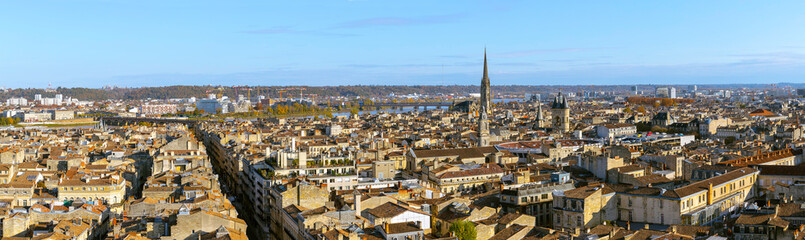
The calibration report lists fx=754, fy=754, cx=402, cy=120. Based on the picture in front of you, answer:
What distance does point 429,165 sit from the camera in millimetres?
41094

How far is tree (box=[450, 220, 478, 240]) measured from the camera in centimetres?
2388

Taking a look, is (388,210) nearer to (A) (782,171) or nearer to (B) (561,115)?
(A) (782,171)

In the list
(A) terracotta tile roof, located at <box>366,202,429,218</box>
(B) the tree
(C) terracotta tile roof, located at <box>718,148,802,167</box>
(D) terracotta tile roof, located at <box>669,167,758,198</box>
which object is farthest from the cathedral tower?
(B) the tree

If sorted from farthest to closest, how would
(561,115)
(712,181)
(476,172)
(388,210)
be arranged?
(561,115) → (476,172) → (712,181) → (388,210)

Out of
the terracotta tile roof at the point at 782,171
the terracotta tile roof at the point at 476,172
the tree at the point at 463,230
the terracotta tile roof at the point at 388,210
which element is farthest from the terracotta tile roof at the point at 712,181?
the terracotta tile roof at the point at 476,172

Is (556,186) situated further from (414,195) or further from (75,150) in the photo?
(75,150)

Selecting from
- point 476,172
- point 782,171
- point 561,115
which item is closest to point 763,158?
point 782,171

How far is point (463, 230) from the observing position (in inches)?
943

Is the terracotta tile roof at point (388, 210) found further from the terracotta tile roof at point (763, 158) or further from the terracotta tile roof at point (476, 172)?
the terracotta tile roof at point (763, 158)

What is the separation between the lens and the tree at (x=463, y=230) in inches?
940

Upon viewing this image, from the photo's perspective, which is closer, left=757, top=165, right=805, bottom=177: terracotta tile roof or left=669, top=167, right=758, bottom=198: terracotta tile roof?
left=669, top=167, right=758, bottom=198: terracotta tile roof

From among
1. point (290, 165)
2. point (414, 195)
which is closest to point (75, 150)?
point (290, 165)

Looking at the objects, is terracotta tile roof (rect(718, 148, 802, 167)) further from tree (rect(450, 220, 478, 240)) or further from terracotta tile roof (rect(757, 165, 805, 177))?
tree (rect(450, 220, 478, 240))

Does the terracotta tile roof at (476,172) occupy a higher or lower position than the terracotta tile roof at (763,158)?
lower
